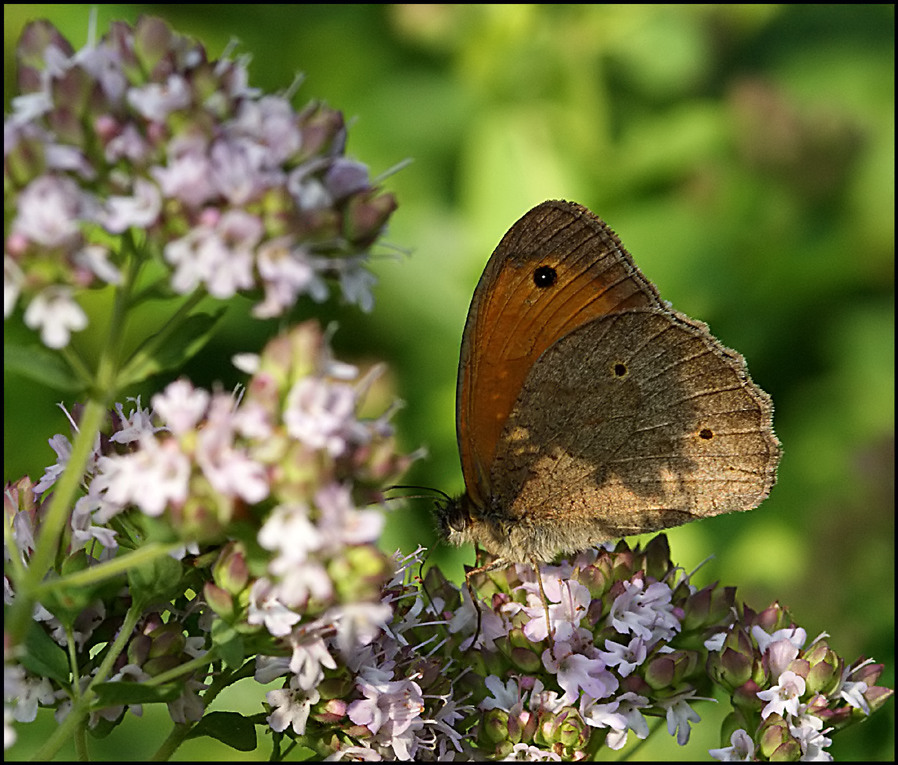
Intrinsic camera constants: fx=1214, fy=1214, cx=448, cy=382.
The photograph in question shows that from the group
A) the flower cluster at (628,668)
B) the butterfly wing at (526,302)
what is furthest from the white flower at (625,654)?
the butterfly wing at (526,302)

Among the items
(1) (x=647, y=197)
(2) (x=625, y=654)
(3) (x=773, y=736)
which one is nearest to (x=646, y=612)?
(2) (x=625, y=654)

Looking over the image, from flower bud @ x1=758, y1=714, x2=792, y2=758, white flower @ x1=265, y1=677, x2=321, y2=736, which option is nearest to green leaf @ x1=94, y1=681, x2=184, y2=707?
white flower @ x1=265, y1=677, x2=321, y2=736

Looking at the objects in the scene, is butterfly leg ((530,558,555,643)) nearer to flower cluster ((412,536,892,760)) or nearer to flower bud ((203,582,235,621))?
flower cluster ((412,536,892,760))

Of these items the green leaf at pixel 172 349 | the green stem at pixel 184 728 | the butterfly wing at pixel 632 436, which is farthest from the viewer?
the butterfly wing at pixel 632 436

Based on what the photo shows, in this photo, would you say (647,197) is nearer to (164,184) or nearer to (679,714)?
(679,714)

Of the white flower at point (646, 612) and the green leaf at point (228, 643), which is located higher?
the white flower at point (646, 612)

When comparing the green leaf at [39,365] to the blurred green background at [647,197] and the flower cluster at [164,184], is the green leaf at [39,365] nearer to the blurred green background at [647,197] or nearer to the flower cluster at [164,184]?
the flower cluster at [164,184]

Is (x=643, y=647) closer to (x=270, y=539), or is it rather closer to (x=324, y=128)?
(x=270, y=539)
